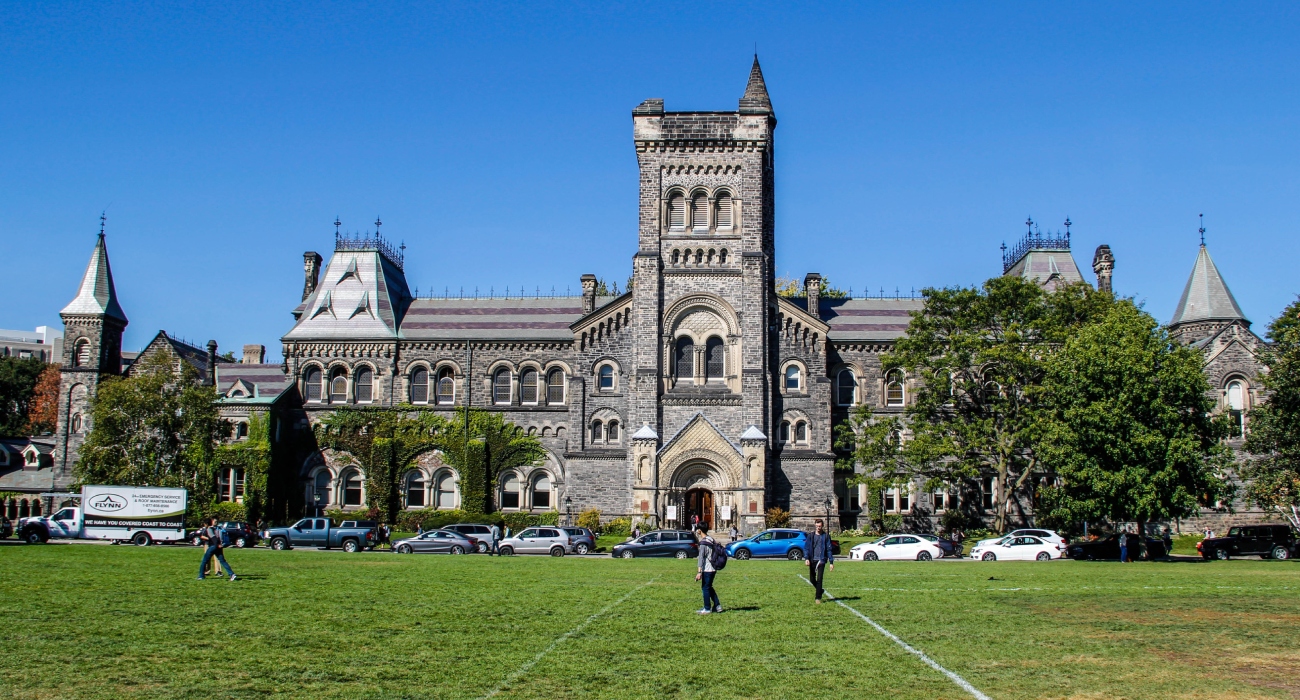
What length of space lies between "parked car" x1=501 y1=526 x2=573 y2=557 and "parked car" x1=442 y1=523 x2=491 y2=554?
0.95 m

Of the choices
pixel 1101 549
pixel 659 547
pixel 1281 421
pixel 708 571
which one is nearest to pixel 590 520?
pixel 659 547

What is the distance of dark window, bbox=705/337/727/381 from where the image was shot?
52875 mm

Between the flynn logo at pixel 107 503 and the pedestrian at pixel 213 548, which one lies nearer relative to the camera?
the pedestrian at pixel 213 548

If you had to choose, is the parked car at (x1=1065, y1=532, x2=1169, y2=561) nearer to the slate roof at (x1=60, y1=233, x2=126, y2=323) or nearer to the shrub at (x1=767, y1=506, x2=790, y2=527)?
the shrub at (x1=767, y1=506, x2=790, y2=527)

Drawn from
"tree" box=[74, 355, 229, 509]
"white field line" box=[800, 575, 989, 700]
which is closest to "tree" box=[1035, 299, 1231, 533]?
"white field line" box=[800, 575, 989, 700]

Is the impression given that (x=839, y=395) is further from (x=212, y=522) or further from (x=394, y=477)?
(x=212, y=522)

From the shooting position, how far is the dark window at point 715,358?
52875 millimetres

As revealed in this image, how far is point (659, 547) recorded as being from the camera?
40.0 metres

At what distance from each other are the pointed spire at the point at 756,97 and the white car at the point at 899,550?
23267mm

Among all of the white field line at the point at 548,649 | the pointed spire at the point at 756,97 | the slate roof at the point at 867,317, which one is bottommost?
the white field line at the point at 548,649

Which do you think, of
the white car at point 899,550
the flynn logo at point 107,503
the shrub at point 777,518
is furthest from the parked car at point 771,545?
the flynn logo at point 107,503

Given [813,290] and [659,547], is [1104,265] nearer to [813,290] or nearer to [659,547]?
[813,290]

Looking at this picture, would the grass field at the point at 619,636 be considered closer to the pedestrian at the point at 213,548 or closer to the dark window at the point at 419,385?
the pedestrian at the point at 213,548

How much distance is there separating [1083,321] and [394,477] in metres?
34.5
